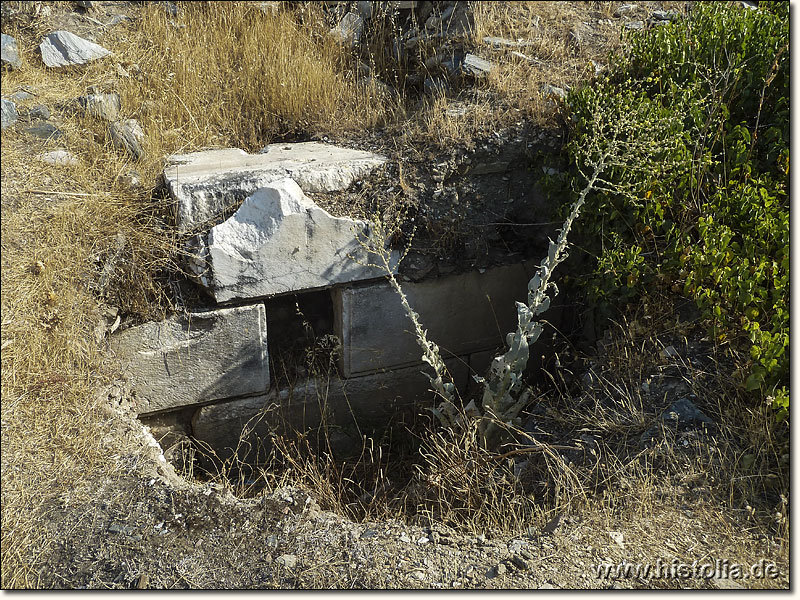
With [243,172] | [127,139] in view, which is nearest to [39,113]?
[127,139]

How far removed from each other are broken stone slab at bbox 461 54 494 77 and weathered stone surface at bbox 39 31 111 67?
2432 mm

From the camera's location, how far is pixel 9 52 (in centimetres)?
450

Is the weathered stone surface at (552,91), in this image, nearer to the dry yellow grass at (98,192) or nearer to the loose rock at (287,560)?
the dry yellow grass at (98,192)

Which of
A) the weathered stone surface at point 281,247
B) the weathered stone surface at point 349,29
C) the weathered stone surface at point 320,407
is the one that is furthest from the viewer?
the weathered stone surface at point 349,29

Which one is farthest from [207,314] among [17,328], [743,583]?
[743,583]

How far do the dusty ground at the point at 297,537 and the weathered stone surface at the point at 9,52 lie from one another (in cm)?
219

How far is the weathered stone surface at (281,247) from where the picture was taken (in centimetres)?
363

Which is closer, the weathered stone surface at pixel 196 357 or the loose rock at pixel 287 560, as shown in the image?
the loose rock at pixel 287 560

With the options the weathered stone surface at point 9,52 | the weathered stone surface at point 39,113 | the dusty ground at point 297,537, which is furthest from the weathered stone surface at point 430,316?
the weathered stone surface at point 9,52

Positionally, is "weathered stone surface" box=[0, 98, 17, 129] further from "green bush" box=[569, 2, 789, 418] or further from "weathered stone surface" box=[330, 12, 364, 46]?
"green bush" box=[569, 2, 789, 418]

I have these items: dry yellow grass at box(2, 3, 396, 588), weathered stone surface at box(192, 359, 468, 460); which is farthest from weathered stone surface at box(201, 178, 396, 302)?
weathered stone surface at box(192, 359, 468, 460)

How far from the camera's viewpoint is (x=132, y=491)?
117 inches

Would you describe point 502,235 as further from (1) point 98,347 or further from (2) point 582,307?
(1) point 98,347

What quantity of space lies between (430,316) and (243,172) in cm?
138
